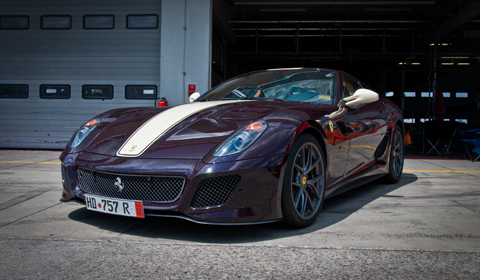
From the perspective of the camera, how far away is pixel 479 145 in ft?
26.1

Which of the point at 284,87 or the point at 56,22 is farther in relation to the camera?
the point at 56,22

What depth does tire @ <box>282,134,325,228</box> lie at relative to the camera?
8.18 ft

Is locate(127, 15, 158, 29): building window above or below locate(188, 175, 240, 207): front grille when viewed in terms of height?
above

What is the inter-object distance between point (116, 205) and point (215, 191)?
0.60 m

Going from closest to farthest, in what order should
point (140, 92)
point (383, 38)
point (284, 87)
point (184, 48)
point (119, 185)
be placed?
point (119, 185)
point (284, 87)
point (184, 48)
point (140, 92)
point (383, 38)

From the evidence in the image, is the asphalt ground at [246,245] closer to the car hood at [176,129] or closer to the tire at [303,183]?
the tire at [303,183]

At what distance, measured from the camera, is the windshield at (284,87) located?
3.42 metres

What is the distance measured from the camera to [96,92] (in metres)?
10.0

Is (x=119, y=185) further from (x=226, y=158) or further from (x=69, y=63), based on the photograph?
(x=69, y=63)

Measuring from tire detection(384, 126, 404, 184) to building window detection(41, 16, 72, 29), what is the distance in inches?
335

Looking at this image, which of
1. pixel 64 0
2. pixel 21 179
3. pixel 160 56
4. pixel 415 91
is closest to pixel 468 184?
pixel 21 179

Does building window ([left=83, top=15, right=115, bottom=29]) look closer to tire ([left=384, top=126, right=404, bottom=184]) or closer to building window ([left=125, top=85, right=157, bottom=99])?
building window ([left=125, top=85, right=157, bottom=99])

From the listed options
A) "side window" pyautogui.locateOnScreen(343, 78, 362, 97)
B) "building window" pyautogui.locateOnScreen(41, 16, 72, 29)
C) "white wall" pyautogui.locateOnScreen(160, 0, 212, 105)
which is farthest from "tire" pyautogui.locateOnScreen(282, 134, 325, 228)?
"building window" pyautogui.locateOnScreen(41, 16, 72, 29)

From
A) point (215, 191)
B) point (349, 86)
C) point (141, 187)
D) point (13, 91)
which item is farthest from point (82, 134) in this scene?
point (13, 91)
